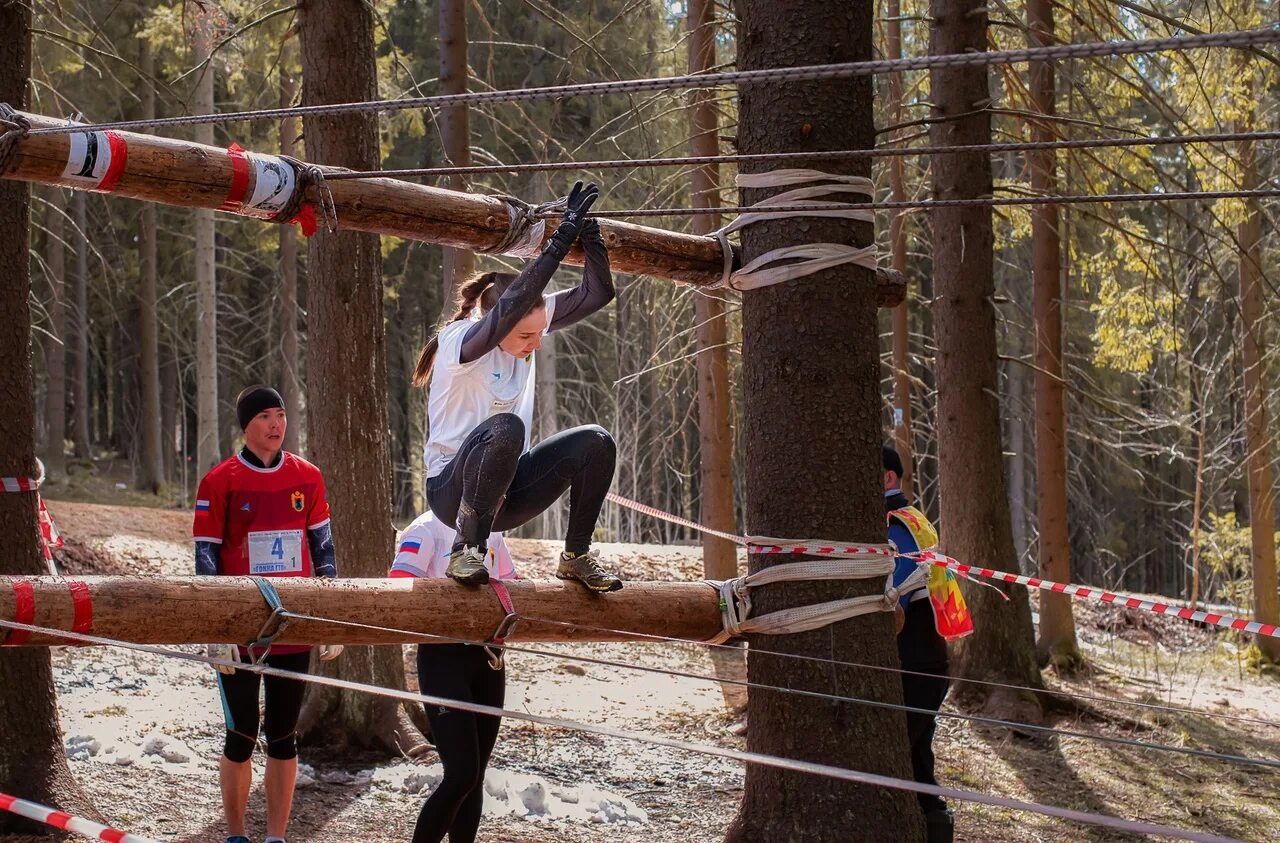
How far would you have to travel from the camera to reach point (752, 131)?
14.3ft

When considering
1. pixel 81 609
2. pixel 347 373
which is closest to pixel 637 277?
pixel 347 373

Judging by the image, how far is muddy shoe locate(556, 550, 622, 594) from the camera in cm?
444

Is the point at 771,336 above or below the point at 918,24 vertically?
below

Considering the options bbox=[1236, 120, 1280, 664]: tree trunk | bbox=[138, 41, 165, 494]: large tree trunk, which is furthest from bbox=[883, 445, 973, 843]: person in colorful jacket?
bbox=[138, 41, 165, 494]: large tree trunk

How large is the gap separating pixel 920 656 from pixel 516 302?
8.60 ft

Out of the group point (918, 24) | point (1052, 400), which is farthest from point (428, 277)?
point (1052, 400)

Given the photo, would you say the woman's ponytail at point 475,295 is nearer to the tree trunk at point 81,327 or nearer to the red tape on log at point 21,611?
the red tape on log at point 21,611

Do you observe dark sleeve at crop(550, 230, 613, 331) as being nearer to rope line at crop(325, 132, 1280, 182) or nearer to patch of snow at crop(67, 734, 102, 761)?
A: rope line at crop(325, 132, 1280, 182)

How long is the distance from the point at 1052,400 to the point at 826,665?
7.73 meters

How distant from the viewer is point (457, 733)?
4.21 metres

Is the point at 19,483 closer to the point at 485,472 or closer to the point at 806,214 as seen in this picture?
the point at 485,472

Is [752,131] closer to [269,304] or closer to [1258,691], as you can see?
[1258,691]

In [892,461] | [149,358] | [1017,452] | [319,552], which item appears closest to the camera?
[319,552]

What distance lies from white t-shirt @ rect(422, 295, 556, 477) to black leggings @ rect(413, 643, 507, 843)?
26.9 inches
